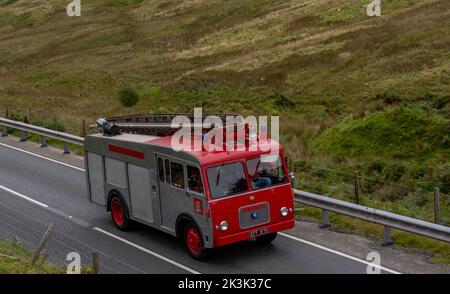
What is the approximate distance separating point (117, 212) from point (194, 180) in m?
3.64

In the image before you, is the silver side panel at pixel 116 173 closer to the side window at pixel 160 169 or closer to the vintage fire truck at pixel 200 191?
the vintage fire truck at pixel 200 191

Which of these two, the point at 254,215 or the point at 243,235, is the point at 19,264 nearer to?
the point at 243,235

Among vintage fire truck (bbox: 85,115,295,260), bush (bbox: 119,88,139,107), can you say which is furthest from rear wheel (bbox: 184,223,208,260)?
bush (bbox: 119,88,139,107)

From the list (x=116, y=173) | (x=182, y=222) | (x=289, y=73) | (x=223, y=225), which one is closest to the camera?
(x=223, y=225)

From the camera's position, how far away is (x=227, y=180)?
43.2 ft

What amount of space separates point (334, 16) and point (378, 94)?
112 ft

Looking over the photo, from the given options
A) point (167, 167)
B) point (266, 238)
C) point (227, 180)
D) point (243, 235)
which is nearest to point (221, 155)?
point (227, 180)

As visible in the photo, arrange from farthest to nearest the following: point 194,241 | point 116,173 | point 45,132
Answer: point 45,132
point 116,173
point 194,241

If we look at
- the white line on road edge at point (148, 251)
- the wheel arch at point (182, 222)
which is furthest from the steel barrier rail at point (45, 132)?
the wheel arch at point (182, 222)

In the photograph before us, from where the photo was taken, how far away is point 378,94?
3450cm

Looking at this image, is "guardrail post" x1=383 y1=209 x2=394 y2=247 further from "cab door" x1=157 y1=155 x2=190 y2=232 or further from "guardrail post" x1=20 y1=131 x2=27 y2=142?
"guardrail post" x1=20 y1=131 x2=27 y2=142

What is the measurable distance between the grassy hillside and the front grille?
3.85 meters

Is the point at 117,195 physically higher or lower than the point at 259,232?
higher
